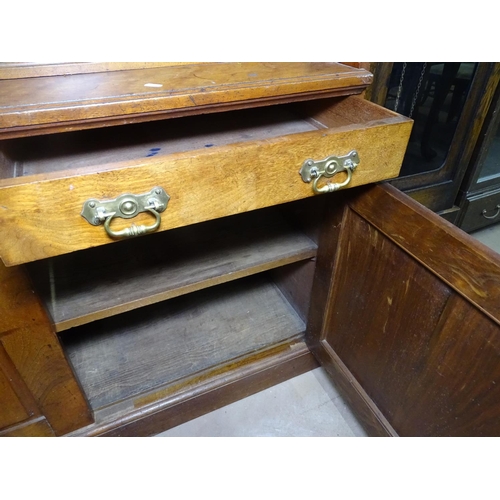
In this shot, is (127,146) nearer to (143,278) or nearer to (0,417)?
(143,278)

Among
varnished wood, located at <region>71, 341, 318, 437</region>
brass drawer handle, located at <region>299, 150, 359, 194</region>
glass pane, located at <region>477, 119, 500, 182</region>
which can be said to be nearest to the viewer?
brass drawer handle, located at <region>299, 150, 359, 194</region>

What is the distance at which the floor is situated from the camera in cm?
79

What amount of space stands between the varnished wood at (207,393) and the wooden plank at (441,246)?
43 cm

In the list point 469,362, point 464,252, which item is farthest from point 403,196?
point 469,362

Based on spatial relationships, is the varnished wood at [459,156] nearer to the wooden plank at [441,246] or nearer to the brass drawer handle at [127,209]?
the wooden plank at [441,246]

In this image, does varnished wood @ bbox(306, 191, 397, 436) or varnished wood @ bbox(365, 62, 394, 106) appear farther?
varnished wood @ bbox(365, 62, 394, 106)

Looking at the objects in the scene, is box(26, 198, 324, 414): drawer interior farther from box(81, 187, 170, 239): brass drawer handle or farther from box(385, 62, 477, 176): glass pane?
box(385, 62, 477, 176): glass pane

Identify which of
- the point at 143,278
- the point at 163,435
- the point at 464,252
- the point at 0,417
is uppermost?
the point at 464,252

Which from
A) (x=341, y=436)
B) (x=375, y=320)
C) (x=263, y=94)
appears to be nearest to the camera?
(x=263, y=94)

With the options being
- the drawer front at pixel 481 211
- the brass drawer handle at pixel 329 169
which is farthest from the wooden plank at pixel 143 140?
the drawer front at pixel 481 211

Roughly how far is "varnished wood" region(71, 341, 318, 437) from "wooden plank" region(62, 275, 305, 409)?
2cm

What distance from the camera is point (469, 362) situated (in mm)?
433

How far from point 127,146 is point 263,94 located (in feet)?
0.76

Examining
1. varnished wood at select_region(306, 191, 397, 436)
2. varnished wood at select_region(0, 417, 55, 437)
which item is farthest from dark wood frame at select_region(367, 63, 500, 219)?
varnished wood at select_region(0, 417, 55, 437)
